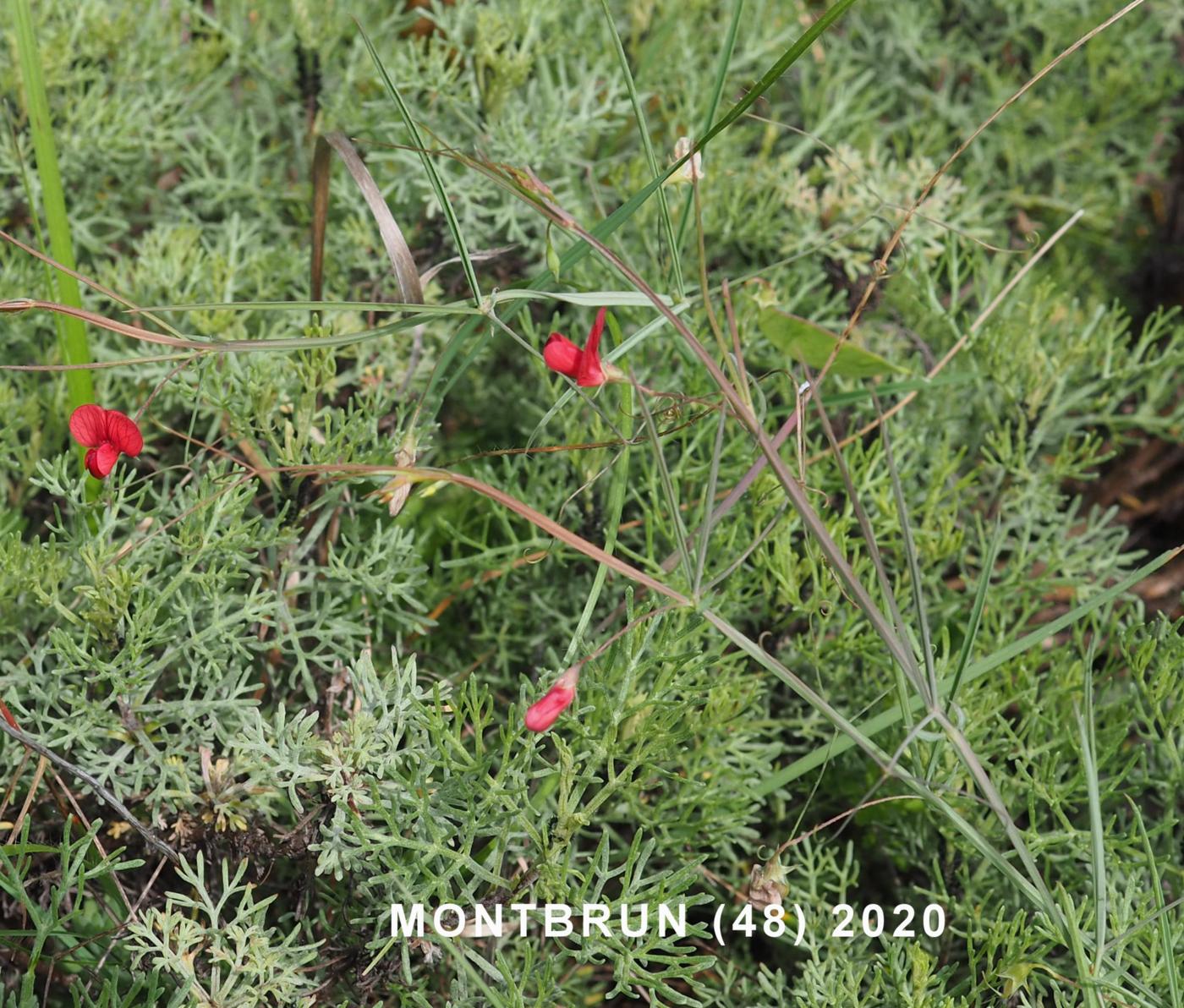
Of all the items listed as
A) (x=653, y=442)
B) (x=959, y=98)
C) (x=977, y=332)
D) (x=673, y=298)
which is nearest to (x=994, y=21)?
(x=959, y=98)

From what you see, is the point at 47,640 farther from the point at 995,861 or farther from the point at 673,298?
the point at 995,861

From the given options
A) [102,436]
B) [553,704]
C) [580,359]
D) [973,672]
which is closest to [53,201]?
[102,436]

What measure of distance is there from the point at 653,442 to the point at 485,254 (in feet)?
1.11

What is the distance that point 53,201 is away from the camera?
3.80ft

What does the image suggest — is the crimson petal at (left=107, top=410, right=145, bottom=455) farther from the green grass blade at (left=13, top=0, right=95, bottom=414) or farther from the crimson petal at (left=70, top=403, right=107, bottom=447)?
the green grass blade at (left=13, top=0, right=95, bottom=414)

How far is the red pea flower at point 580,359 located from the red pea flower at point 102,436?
1.18 feet

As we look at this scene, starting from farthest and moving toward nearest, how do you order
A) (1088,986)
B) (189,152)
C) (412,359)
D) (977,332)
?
(189,152) → (977,332) → (412,359) → (1088,986)

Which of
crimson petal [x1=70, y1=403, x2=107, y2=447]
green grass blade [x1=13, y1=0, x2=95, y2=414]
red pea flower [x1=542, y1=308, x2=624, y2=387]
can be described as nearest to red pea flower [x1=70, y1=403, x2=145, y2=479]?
crimson petal [x1=70, y1=403, x2=107, y2=447]

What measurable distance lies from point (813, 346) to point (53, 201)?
0.76 metres

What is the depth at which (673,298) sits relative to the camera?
1.09 metres

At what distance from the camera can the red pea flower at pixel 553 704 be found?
815 millimetres

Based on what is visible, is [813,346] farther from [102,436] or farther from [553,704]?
[102,436]

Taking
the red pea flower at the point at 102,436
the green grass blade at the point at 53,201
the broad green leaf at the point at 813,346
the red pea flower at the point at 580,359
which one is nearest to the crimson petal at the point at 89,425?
the red pea flower at the point at 102,436

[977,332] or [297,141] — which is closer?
[977,332]
